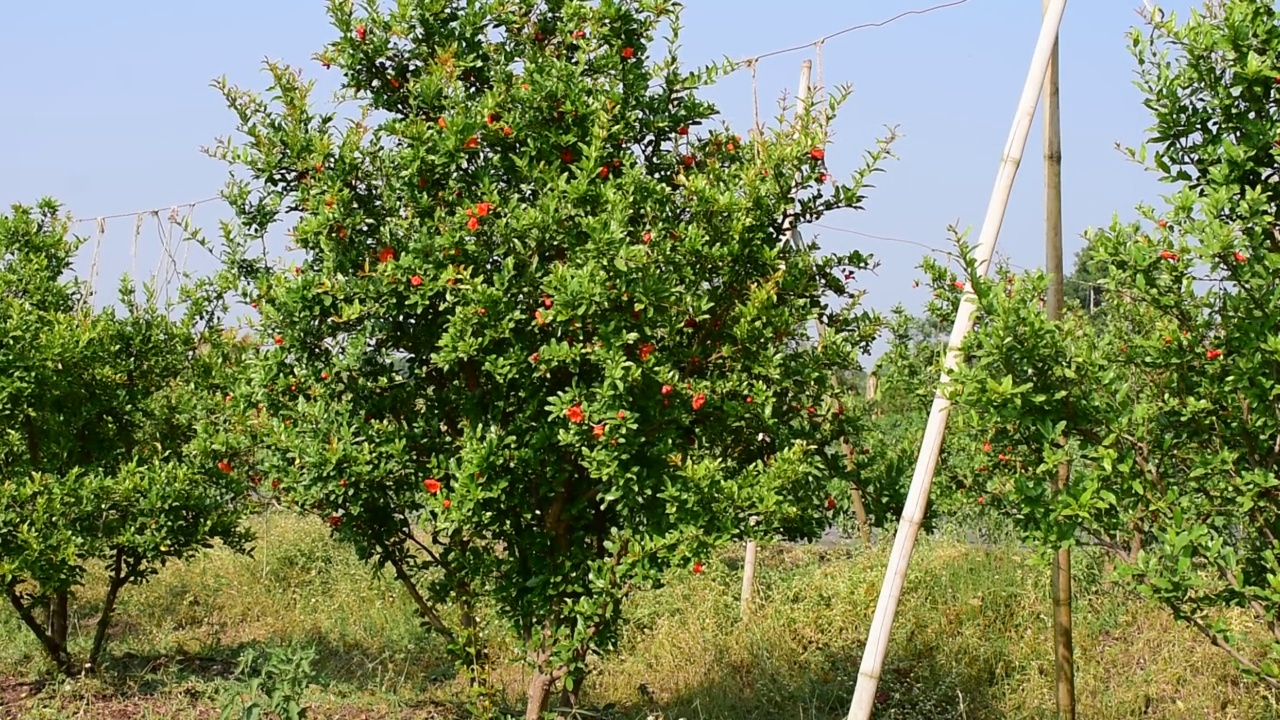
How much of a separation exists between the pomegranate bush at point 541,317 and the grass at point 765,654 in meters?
1.19

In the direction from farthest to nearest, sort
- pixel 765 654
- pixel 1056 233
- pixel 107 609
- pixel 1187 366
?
pixel 765 654
pixel 107 609
pixel 1056 233
pixel 1187 366

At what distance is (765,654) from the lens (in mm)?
6582

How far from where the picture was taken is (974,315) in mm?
3768

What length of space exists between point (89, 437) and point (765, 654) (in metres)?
3.67

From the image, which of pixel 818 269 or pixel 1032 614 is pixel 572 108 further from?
pixel 1032 614

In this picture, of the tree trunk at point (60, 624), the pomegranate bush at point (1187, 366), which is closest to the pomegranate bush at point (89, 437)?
the tree trunk at point (60, 624)

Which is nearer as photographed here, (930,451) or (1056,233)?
(930,451)

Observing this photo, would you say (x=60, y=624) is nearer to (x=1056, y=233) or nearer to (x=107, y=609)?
(x=107, y=609)

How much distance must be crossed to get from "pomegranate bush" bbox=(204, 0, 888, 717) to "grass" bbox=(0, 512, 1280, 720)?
119 cm

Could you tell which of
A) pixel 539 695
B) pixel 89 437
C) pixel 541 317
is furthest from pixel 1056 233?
pixel 89 437

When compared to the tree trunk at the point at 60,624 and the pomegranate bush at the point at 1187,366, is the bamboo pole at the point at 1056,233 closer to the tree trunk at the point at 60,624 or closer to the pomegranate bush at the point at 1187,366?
the pomegranate bush at the point at 1187,366

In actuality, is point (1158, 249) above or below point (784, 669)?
above

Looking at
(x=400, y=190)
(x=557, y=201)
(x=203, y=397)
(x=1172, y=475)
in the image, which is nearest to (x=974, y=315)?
(x=1172, y=475)

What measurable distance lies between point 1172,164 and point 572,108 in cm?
207
